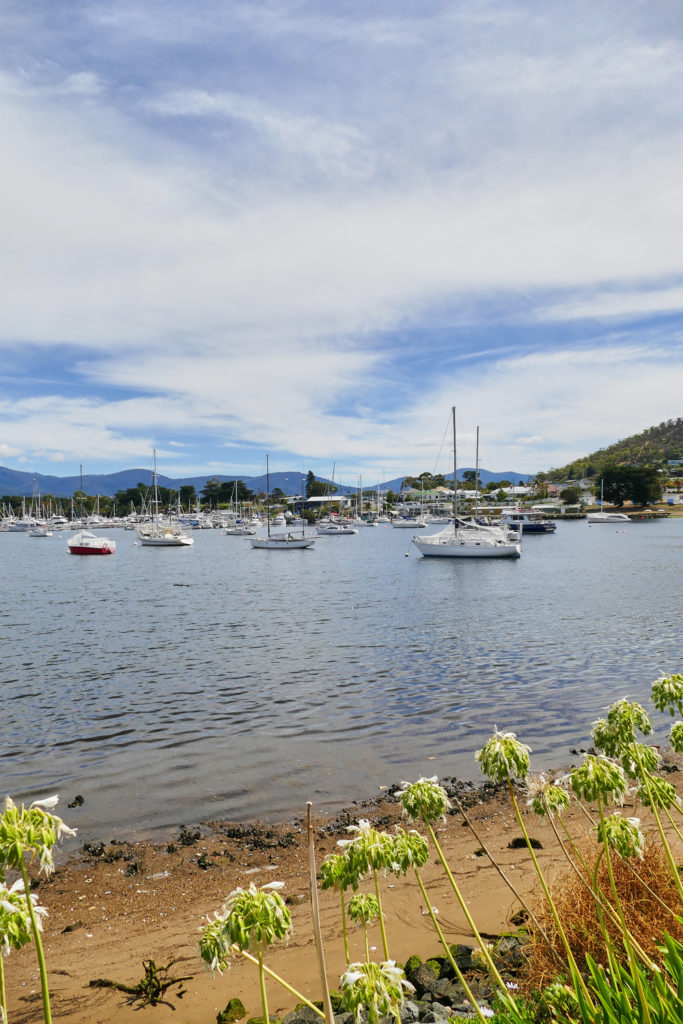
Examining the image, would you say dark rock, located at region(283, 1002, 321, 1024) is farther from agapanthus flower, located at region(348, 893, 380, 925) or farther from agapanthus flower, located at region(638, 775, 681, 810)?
agapanthus flower, located at region(638, 775, 681, 810)

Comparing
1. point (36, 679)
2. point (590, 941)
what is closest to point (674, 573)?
point (36, 679)

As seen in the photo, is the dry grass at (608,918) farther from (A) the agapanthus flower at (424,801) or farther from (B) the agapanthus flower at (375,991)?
(B) the agapanthus flower at (375,991)

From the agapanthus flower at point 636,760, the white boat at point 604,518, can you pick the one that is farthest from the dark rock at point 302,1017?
the white boat at point 604,518

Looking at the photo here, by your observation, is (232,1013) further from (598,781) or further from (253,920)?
(598,781)

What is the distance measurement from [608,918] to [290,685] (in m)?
14.9

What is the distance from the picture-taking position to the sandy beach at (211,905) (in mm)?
6004

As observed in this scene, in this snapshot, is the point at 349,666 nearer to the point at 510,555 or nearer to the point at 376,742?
the point at 376,742

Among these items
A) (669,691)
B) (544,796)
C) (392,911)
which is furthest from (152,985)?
(669,691)

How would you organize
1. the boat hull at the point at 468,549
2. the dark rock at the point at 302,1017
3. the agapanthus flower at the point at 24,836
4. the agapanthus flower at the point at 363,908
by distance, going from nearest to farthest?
1. the agapanthus flower at the point at 24,836
2. the agapanthus flower at the point at 363,908
3. the dark rock at the point at 302,1017
4. the boat hull at the point at 468,549

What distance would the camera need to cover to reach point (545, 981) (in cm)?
480

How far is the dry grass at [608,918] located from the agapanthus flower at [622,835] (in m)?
1.57

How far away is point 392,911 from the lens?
7.38m

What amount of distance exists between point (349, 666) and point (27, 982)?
1534cm

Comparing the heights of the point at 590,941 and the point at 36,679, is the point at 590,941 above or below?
above
